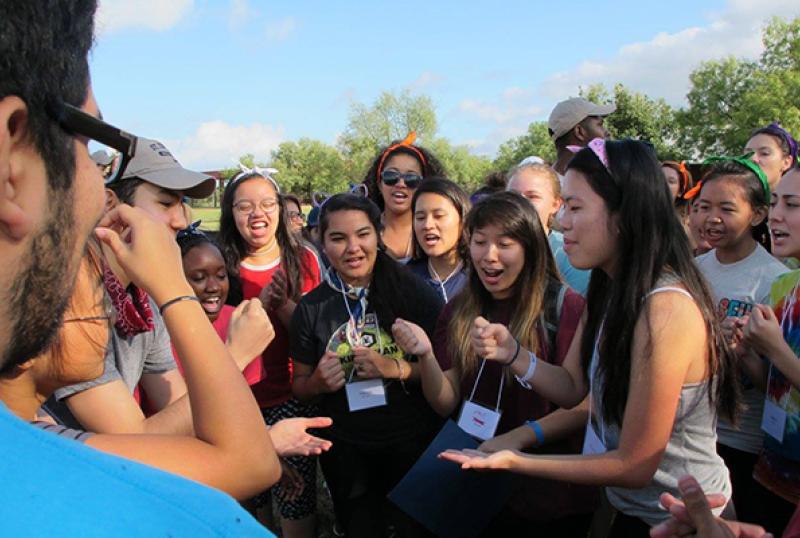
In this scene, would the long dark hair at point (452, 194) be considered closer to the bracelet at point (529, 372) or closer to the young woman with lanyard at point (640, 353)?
the bracelet at point (529, 372)

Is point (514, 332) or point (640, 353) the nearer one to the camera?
point (640, 353)

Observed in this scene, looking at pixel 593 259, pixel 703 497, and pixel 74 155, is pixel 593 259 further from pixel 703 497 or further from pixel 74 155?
pixel 74 155

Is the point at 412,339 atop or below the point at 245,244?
below

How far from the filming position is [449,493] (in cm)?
247


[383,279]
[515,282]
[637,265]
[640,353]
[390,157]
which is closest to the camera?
[640,353]

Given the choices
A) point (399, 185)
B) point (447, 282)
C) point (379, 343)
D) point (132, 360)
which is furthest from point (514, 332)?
point (399, 185)

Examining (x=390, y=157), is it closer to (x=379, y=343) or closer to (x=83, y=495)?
(x=379, y=343)

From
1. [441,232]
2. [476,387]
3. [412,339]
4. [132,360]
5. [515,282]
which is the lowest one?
[476,387]

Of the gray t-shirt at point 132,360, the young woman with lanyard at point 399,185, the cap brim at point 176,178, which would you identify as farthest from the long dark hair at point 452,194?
the gray t-shirt at point 132,360

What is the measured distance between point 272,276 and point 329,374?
1.14m

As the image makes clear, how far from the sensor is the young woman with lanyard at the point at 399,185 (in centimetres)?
446

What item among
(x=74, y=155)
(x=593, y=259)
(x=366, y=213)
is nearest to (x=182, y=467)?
(x=74, y=155)

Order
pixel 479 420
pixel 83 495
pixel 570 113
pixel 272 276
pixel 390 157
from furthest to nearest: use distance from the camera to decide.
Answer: pixel 570 113
pixel 390 157
pixel 272 276
pixel 479 420
pixel 83 495

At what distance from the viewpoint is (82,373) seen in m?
1.42
